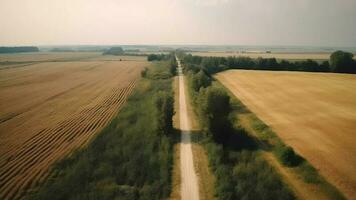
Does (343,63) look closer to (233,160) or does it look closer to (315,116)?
(315,116)

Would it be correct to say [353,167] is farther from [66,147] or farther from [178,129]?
[66,147]

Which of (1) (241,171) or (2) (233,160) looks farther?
(2) (233,160)

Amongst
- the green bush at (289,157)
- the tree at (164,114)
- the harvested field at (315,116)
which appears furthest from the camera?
the tree at (164,114)

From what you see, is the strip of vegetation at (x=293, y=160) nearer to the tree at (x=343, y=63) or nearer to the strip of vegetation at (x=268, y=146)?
the strip of vegetation at (x=268, y=146)

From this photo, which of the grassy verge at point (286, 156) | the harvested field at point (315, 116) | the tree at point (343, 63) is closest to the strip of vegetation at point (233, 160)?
the grassy verge at point (286, 156)

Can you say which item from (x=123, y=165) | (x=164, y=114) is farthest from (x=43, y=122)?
(x=123, y=165)

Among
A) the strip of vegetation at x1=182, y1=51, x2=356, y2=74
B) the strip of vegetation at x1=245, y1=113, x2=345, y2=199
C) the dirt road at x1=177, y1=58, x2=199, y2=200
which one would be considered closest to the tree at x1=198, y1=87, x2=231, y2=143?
the dirt road at x1=177, y1=58, x2=199, y2=200
